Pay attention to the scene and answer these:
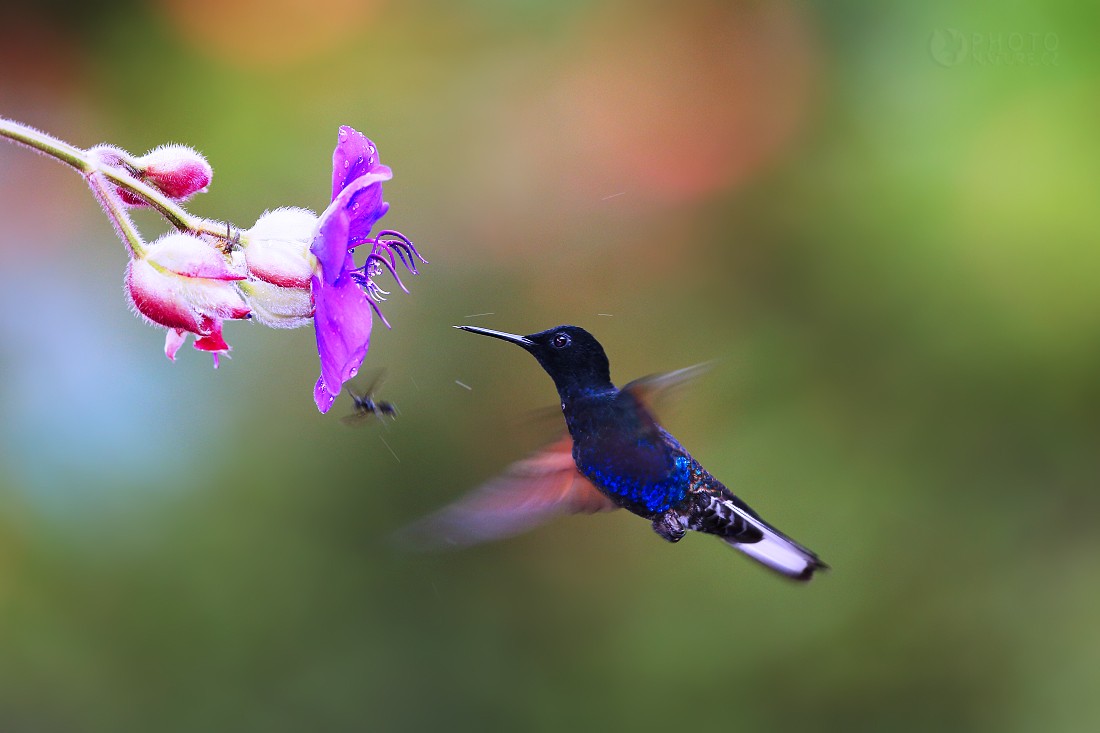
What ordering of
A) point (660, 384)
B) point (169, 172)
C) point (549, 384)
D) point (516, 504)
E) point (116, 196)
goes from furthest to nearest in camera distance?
point (549, 384), point (516, 504), point (660, 384), point (169, 172), point (116, 196)

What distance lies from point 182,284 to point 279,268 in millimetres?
152

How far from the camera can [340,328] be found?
1.76 metres

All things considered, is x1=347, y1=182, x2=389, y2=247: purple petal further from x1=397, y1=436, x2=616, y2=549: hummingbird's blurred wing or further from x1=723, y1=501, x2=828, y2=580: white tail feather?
x1=723, y1=501, x2=828, y2=580: white tail feather

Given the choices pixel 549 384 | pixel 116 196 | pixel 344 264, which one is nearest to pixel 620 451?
pixel 344 264

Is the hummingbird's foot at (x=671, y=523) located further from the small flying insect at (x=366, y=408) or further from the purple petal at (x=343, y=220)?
the purple petal at (x=343, y=220)

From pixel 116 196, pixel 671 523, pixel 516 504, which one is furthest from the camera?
pixel 671 523

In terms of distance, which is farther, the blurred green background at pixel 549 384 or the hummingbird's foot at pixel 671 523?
the blurred green background at pixel 549 384

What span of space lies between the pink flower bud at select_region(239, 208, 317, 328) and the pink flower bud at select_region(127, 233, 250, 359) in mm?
42

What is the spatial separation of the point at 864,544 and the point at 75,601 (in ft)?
9.05

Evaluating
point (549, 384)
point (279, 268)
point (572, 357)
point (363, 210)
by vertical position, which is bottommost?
point (279, 268)

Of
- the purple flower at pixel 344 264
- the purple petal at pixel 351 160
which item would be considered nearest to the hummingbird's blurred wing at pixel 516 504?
the purple flower at pixel 344 264

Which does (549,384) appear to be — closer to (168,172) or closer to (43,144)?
(168,172)

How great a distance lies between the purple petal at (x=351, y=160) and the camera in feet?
5.85

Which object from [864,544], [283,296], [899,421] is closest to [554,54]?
[899,421]
